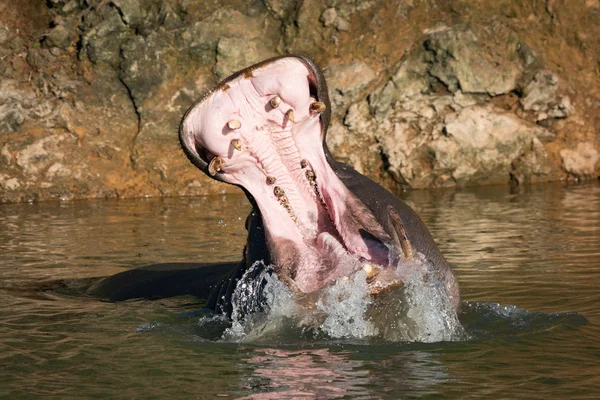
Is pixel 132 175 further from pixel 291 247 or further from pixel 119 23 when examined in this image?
pixel 291 247

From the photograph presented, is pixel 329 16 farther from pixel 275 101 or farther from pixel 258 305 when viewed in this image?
pixel 275 101

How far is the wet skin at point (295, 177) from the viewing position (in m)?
3.86

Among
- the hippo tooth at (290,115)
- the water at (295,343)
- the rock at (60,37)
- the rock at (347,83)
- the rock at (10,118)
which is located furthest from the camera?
the rock at (60,37)

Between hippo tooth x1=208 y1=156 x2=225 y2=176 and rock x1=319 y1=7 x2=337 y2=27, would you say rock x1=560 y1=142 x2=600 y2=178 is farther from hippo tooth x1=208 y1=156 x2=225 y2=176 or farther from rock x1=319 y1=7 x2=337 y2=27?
hippo tooth x1=208 y1=156 x2=225 y2=176

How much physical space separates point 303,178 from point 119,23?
15.0 m

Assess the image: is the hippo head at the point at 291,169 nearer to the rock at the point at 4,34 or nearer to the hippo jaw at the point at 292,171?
the hippo jaw at the point at 292,171

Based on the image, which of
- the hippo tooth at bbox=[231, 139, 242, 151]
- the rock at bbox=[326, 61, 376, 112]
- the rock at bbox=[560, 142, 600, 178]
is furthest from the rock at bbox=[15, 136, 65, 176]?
the hippo tooth at bbox=[231, 139, 242, 151]

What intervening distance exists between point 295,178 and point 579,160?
14128 mm

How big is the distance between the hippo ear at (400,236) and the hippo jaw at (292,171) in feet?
0.17

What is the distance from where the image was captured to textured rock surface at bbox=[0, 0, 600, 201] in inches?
667

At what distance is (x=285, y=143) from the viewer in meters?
4.05

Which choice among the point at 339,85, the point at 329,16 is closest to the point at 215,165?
the point at 339,85

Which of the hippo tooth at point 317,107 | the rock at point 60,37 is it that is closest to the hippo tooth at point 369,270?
the hippo tooth at point 317,107

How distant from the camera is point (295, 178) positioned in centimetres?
408
